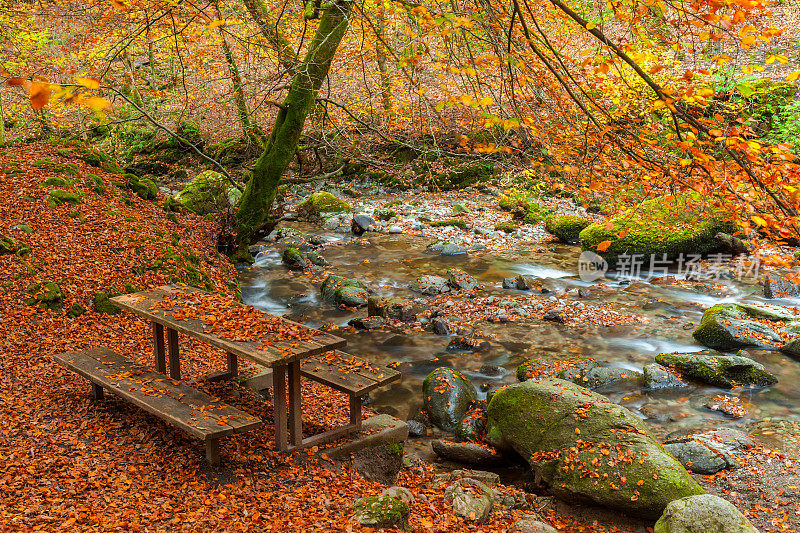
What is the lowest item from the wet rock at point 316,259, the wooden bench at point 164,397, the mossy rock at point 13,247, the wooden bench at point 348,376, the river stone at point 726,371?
the river stone at point 726,371

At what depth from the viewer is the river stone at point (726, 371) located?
7332mm

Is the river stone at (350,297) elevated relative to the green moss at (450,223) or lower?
lower

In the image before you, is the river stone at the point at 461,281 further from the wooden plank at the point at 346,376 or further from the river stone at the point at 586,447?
the wooden plank at the point at 346,376

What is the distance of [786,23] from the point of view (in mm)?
21141

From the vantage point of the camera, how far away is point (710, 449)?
229 inches

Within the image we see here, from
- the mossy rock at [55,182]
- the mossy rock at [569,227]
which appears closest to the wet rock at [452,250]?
the mossy rock at [569,227]

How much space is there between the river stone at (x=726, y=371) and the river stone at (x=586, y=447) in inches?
97.8

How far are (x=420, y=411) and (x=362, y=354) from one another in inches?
70.5

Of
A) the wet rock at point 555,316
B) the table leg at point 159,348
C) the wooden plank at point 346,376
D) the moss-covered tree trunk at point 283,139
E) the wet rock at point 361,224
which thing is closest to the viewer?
the wooden plank at point 346,376

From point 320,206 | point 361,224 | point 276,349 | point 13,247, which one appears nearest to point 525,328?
point 276,349

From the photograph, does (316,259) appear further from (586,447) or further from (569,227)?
(586,447)

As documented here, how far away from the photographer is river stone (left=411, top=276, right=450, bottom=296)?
36.3ft

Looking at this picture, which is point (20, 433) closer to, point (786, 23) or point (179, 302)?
point (179, 302)

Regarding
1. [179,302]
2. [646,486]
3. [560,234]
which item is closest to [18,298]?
[179,302]
